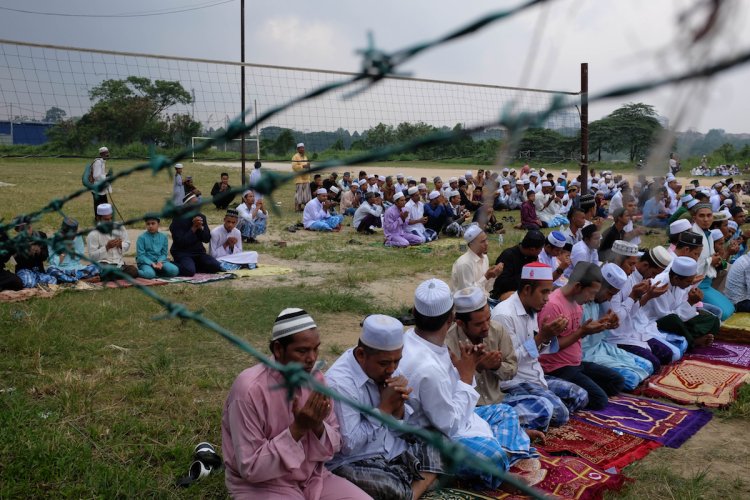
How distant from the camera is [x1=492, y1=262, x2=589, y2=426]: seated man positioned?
4551 millimetres

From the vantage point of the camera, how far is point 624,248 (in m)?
5.42

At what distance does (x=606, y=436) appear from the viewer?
4461mm

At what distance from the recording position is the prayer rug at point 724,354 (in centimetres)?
620

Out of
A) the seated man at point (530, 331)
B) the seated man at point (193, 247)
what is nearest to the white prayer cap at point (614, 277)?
the seated man at point (530, 331)

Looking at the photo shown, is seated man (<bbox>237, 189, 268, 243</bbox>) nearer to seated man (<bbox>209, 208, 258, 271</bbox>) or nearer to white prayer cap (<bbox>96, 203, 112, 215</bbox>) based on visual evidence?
seated man (<bbox>209, 208, 258, 271</bbox>)

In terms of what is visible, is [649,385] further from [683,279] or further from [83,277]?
[83,277]

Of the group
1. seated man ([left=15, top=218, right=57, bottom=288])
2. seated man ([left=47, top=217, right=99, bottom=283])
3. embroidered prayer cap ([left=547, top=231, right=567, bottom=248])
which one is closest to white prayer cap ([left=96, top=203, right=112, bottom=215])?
seated man ([left=47, top=217, right=99, bottom=283])

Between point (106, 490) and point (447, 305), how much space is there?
2032 millimetres

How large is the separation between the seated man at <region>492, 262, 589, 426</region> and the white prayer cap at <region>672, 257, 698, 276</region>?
240cm

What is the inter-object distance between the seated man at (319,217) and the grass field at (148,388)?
5.04 meters

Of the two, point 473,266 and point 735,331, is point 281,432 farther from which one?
point 735,331

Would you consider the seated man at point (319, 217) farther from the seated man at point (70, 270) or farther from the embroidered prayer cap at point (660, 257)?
the embroidered prayer cap at point (660, 257)

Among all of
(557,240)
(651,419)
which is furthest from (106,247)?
(651,419)

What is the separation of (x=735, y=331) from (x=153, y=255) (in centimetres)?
715
